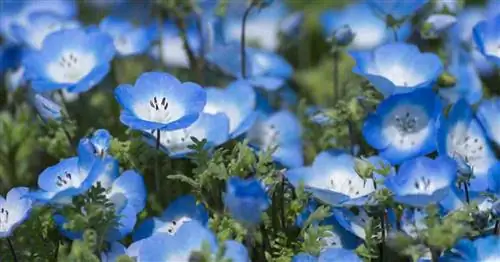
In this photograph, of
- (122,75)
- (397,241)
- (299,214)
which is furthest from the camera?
(122,75)

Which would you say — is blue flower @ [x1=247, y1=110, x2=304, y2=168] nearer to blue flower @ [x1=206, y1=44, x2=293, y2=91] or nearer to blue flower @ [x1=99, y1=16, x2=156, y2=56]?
blue flower @ [x1=206, y1=44, x2=293, y2=91]

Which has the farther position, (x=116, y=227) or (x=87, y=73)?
(x=87, y=73)

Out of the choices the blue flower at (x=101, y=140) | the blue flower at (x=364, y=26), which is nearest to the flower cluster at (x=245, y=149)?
the blue flower at (x=101, y=140)

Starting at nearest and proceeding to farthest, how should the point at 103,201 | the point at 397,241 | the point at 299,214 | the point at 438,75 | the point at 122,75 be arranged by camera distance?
1. the point at 397,241
2. the point at 103,201
3. the point at 299,214
4. the point at 438,75
5. the point at 122,75

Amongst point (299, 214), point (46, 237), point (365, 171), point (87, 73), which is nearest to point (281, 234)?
point (299, 214)

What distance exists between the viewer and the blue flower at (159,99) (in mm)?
1790

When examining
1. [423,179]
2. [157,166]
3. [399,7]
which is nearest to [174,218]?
[157,166]

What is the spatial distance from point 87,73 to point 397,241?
0.89m

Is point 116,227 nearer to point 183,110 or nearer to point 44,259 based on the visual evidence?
point 44,259

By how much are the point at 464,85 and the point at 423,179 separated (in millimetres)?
738

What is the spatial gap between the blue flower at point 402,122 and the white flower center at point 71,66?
61cm

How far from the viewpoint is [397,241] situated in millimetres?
1482

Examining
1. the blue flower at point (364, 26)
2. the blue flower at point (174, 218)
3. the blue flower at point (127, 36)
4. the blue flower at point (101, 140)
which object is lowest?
the blue flower at point (364, 26)

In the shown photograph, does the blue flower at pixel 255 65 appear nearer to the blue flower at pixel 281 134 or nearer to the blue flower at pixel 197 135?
the blue flower at pixel 281 134
